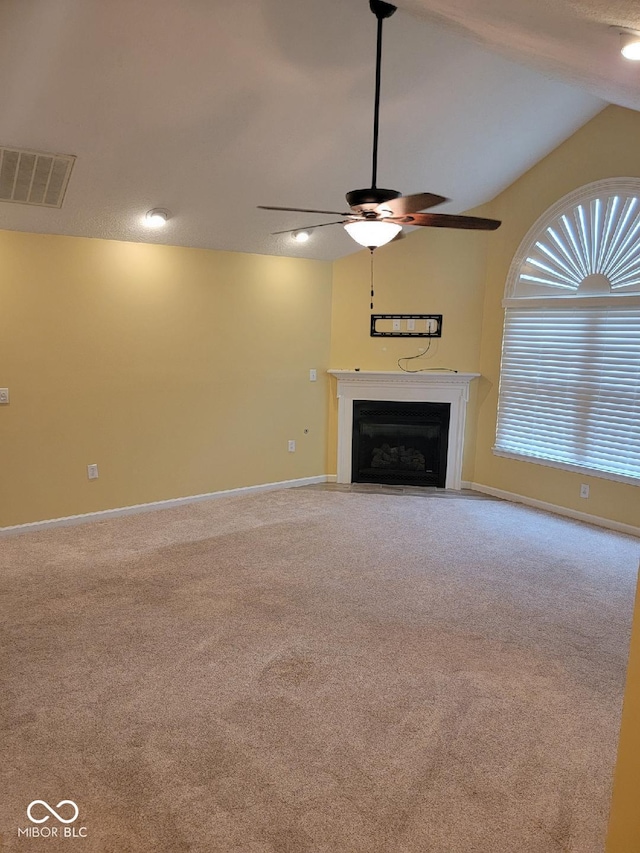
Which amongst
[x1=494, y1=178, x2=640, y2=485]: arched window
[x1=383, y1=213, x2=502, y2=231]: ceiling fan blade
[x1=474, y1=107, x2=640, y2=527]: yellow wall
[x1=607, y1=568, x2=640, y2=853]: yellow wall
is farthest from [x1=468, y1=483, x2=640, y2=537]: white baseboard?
[x1=607, y1=568, x2=640, y2=853]: yellow wall

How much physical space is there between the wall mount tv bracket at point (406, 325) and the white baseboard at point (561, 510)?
5.35 ft

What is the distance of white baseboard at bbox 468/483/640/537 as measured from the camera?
4502mm

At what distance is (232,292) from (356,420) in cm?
184

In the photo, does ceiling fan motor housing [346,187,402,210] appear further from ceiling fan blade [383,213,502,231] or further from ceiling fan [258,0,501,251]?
ceiling fan blade [383,213,502,231]

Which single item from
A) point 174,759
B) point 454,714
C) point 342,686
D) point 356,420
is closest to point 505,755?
point 454,714

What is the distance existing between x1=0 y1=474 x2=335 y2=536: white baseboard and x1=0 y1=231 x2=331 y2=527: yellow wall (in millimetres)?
50

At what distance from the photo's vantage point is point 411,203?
2449mm

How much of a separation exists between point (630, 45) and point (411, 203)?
3.02ft

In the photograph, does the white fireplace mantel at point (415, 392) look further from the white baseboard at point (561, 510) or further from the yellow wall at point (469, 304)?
the white baseboard at point (561, 510)

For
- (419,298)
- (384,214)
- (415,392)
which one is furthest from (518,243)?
(384,214)

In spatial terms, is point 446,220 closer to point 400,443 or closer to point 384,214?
point 384,214

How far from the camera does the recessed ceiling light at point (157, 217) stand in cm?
407

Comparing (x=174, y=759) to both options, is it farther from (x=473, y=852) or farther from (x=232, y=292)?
(x=232, y=292)

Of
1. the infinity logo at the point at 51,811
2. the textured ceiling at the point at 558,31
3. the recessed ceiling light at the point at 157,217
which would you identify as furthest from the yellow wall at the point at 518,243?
the infinity logo at the point at 51,811
